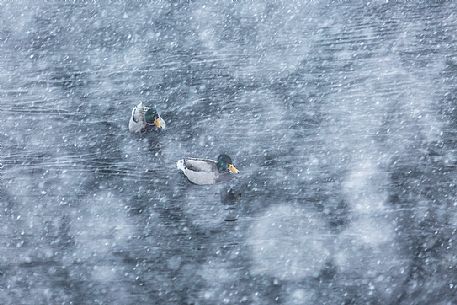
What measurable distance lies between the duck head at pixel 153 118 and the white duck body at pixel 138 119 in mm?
54

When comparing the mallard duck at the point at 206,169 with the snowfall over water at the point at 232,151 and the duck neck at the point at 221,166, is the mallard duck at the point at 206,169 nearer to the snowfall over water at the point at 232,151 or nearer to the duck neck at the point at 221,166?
the duck neck at the point at 221,166

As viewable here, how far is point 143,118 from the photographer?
629 centimetres

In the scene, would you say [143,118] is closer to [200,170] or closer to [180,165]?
[180,165]

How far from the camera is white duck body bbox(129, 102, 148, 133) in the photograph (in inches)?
247

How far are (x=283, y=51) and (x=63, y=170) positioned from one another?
288 centimetres

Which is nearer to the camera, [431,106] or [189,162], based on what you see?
[189,162]

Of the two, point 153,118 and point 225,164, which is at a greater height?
point 153,118

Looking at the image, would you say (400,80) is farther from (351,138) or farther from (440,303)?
(440,303)

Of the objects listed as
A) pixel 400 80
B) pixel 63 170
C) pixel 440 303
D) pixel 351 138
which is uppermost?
pixel 400 80

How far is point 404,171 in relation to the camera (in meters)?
6.14

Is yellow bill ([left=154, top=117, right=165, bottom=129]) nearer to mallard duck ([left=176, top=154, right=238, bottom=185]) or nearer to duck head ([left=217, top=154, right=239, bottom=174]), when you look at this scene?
mallard duck ([left=176, top=154, right=238, bottom=185])

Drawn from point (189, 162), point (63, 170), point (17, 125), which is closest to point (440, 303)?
point (189, 162)

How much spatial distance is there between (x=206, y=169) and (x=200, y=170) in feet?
0.21

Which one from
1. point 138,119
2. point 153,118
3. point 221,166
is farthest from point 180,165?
point 138,119
